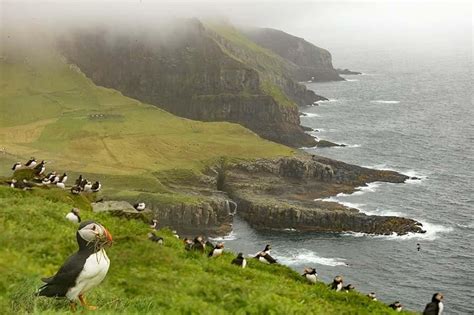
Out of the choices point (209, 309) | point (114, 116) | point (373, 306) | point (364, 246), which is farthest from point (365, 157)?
point (209, 309)

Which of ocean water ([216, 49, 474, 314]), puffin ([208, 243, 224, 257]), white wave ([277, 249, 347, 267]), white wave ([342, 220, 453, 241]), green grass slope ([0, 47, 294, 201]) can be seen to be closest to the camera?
puffin ([208, 243, 224, 257])

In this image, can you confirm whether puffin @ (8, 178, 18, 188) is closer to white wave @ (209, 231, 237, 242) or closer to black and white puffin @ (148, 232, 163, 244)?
black and white puffin @ (148, 232, 163, 244)

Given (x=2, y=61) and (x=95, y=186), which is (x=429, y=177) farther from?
(x=2, y=61)

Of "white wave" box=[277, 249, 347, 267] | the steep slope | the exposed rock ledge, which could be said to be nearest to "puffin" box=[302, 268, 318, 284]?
"white wave" box=[277, 249, 347, 267]

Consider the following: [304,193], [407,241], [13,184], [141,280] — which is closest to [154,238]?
[141,280]

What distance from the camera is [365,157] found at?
152000 millimetres

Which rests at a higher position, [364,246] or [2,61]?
[2,61]

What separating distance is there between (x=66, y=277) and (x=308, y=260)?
7841 centimetres

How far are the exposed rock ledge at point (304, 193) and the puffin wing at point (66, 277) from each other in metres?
92.8

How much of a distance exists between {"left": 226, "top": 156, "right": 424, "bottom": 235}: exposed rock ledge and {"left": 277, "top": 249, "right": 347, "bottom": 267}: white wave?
46.1ft

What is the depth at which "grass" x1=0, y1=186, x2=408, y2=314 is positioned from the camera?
15192 millimetres

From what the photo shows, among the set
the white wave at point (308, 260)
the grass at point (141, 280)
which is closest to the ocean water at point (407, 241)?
the white wave at point (308, 260)

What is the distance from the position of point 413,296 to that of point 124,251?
61258mm

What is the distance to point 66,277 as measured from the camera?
12.0 meters
